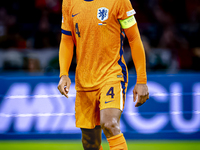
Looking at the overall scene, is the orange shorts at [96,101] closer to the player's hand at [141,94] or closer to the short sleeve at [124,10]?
the player's hand at [141,94]

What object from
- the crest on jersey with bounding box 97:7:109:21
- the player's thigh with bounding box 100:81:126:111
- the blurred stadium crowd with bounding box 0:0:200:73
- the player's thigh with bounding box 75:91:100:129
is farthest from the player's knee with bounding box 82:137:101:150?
the blurred stadium crowd with bounding box 0:0:200:73

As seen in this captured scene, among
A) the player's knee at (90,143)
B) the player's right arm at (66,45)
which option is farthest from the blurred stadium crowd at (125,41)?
the player's knee at (90,143)

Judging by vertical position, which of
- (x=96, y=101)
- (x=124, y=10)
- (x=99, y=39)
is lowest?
(x=96, y=101)

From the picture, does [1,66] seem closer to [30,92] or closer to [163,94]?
[30,92]

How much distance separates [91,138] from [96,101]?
0.43 meters

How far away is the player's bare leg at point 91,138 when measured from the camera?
3.31 metres

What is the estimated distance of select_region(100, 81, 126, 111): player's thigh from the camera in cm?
295

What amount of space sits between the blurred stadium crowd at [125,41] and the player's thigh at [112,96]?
11.9ft

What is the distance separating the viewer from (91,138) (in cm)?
333

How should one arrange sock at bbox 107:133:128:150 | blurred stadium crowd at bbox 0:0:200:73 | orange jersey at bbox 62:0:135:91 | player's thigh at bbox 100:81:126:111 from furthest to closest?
blurred stadium crowd at bbox 0:0:200:73
orange jersey at bbox 62:0:135:91
player's thigh at bbox 100:81:126:111
sock at bbox 107:133:128:150

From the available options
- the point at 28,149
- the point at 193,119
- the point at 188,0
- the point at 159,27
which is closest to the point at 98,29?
the point at 28,149

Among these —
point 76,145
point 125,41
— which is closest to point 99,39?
point 76,145

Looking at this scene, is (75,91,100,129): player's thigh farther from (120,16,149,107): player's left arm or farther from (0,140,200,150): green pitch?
(0,140,200,150): green pitch

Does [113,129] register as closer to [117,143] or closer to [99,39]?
[117,143]
